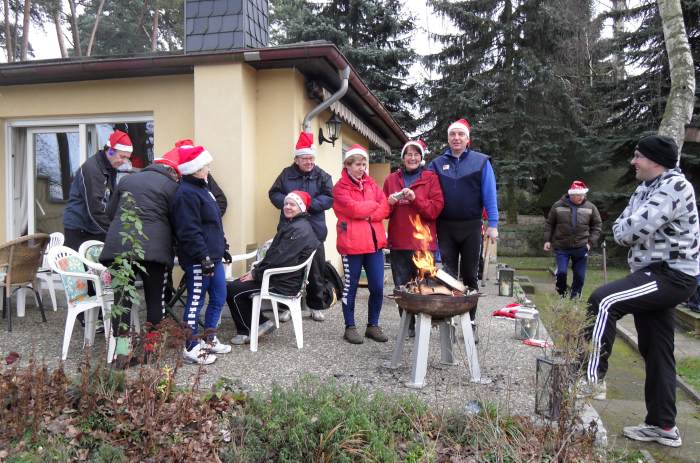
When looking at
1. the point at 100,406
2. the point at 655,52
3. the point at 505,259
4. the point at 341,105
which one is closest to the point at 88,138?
the point at 341,105

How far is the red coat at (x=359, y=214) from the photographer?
480 centimetres

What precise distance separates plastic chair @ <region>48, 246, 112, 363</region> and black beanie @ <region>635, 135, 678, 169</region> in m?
4.26

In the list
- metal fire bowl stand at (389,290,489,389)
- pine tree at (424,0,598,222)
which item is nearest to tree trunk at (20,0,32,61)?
pine tree at (424,0,598,222)

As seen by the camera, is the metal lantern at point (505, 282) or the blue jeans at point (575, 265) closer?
the blue jeans at point (575, 265)

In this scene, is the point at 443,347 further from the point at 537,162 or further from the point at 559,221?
the point at 537,162

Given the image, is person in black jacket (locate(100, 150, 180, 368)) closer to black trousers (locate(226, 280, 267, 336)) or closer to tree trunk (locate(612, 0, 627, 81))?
black trousers (locate(226, 280, 267, 336))

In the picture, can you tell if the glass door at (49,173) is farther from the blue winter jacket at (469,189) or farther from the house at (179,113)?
the blue winter jacket at (469,189)

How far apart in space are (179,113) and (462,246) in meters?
4.02

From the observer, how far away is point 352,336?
16.5 feet

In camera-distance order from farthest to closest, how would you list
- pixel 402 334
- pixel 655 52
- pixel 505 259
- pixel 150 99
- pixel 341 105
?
pixel 505 259 < pixel 655 52 < pixel 341 105 < pixel 150 99 < pixel 402 334

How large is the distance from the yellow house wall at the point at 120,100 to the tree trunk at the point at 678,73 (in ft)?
27.7

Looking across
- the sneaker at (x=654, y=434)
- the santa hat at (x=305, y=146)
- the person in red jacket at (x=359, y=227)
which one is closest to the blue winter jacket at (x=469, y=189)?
the person in red jacket at (x=359, y=227)

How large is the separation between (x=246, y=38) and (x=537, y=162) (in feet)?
41.3

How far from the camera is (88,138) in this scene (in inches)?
272
